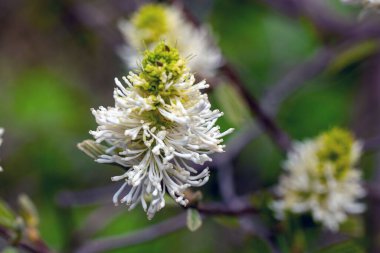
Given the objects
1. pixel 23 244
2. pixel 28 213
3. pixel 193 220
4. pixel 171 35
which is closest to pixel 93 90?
pixel 171 35

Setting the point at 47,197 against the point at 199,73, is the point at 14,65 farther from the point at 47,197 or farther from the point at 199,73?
the point at 199,73

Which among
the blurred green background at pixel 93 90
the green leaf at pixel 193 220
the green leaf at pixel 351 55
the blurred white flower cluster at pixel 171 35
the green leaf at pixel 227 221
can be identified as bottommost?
the green leaf at pixel 193 220

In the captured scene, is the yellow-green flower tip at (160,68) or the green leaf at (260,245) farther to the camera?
the green leaf at (260,245)

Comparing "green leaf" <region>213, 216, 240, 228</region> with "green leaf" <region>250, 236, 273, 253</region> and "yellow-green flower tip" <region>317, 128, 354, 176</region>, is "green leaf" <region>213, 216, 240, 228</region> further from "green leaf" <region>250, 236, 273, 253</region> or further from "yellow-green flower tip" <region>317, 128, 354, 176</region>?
"yellow-green flower tip" <region>317, 128, 354, 176</region>

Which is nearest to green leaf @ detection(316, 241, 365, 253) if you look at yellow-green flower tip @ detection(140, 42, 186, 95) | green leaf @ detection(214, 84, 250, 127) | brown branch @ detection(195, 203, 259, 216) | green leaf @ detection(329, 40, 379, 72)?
brown branch @ detection(195, 203, 259, 216)

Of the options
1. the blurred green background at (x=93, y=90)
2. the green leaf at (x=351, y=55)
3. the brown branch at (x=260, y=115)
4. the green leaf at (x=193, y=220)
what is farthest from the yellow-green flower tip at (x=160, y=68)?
the blurred green background at (x=93, y=90)

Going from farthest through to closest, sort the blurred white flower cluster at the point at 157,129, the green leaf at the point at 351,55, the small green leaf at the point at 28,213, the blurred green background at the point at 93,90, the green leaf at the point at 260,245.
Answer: the blurred green background at the point at 93,90
the green leaf at the point at 351,55
the green leaf at the point at 260,245
the small green leaf at the point at 28,213
the blurred white flower cluster at the point at 157,129

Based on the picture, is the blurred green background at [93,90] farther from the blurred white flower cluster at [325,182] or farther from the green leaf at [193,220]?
the green leaf at [193,220]
